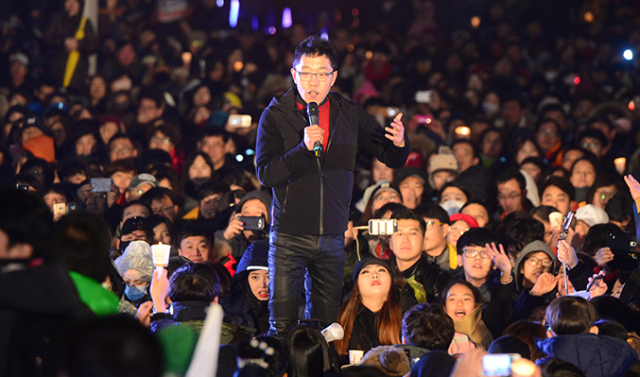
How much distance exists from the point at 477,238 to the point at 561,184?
5.72 feet

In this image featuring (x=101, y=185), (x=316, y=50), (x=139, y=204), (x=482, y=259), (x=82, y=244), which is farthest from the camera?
(x=101, y=185)

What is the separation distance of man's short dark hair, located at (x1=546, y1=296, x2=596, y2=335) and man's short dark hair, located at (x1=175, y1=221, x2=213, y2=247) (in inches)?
125

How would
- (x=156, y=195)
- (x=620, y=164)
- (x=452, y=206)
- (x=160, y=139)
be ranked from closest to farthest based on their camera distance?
(x=156, y=195)
(x=452, y=206)
(x=620, y=164)
(x=160, y=139)

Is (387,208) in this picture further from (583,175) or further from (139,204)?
(583,175)

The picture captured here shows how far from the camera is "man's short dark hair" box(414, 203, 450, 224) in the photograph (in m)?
6.18

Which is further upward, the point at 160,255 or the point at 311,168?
the point at 311,168

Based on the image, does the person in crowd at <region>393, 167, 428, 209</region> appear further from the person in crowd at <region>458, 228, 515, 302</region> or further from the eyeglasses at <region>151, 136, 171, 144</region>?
the eyeglasses at <region>151, 136, 171, 144</region>

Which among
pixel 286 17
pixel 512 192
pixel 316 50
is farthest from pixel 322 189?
pixel 286 17

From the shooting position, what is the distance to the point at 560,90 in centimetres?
1145

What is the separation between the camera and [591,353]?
3578mm

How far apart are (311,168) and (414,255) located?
70.9 inches

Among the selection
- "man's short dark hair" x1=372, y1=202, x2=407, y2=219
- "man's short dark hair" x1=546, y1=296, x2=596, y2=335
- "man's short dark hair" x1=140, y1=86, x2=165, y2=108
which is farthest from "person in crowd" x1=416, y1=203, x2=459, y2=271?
"man's short dark hair" x1=140, y1=86, x2=165, y2=108

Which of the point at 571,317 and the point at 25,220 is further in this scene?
the point at 571,317

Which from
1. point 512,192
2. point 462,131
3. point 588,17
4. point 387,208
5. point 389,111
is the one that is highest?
point 588,17
